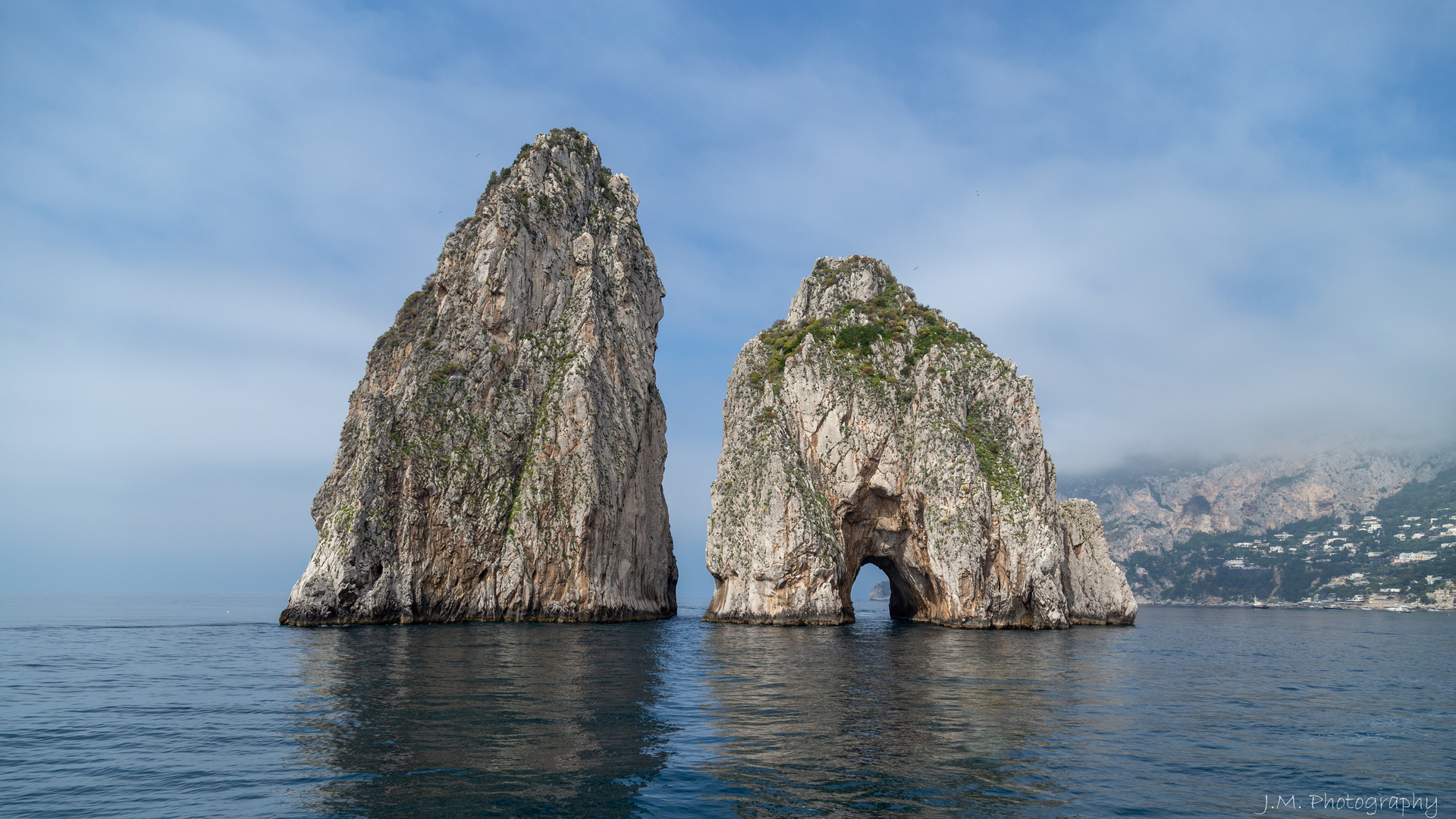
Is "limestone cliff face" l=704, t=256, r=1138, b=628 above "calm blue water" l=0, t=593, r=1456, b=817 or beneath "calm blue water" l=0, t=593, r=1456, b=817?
above

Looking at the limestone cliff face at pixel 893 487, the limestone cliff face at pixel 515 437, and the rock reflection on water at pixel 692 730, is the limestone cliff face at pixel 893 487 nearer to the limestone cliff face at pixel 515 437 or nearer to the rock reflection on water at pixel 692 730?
the limestone cliff face at pixel 515 437

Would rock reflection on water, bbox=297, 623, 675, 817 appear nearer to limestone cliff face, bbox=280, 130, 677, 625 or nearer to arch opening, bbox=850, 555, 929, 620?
limestone cliff face, bbox=280, 130, 677, 625

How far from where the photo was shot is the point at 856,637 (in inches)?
2201

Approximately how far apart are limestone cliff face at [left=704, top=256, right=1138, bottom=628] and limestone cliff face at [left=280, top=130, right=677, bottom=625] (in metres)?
14.1

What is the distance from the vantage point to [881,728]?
72.5 ft

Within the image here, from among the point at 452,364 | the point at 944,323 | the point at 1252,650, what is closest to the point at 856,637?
the point at 1252,650

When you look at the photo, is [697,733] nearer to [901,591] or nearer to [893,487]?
[893,487]

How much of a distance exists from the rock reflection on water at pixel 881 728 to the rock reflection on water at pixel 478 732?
2911 mm

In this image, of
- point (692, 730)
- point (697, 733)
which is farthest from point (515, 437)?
point (697, 733)

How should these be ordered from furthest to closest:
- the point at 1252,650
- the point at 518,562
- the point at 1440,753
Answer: the point at 518,562
the point at 1252,650
the point at 1440,753

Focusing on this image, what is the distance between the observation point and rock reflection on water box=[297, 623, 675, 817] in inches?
574

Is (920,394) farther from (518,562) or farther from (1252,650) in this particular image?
(518,562)

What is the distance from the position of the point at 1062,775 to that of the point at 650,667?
2332 cm

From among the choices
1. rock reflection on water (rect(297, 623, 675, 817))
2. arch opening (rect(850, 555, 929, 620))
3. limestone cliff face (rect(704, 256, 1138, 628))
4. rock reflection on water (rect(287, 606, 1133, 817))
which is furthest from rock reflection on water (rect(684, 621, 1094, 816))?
arch opening (rect(850, 555, 929, 620))
